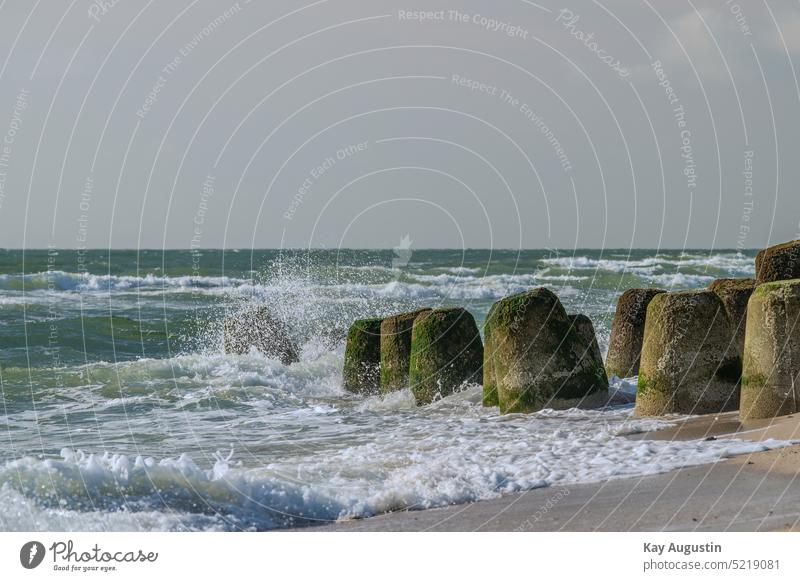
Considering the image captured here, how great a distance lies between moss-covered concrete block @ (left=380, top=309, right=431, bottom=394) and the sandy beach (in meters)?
5.48

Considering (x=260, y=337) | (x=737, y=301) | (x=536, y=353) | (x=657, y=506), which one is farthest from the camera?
(x=260, y=337)

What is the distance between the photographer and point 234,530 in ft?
22.5

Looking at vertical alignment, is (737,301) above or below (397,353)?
above

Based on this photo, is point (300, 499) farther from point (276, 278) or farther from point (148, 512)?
point (276, 278)

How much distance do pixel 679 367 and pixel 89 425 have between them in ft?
21.9

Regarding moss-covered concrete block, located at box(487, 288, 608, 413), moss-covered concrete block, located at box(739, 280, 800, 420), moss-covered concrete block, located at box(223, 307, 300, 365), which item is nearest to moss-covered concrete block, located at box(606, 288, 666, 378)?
moss-covered concrete block, located at box(487, 288, 608, 413)

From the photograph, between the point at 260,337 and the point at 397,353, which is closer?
the point at 397,353

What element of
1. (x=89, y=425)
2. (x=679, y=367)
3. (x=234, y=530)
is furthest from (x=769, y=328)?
(x=89, y=425)

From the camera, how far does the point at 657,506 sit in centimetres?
644

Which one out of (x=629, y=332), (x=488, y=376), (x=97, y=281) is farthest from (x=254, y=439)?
(x=97, y=281)

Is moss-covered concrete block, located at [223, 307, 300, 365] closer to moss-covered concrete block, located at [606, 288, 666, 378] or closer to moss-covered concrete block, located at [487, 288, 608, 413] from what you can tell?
moss-covered concrete block, located at [606, 288, 666, 378]

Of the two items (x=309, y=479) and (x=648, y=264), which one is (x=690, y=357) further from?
(x=648, y=264)
